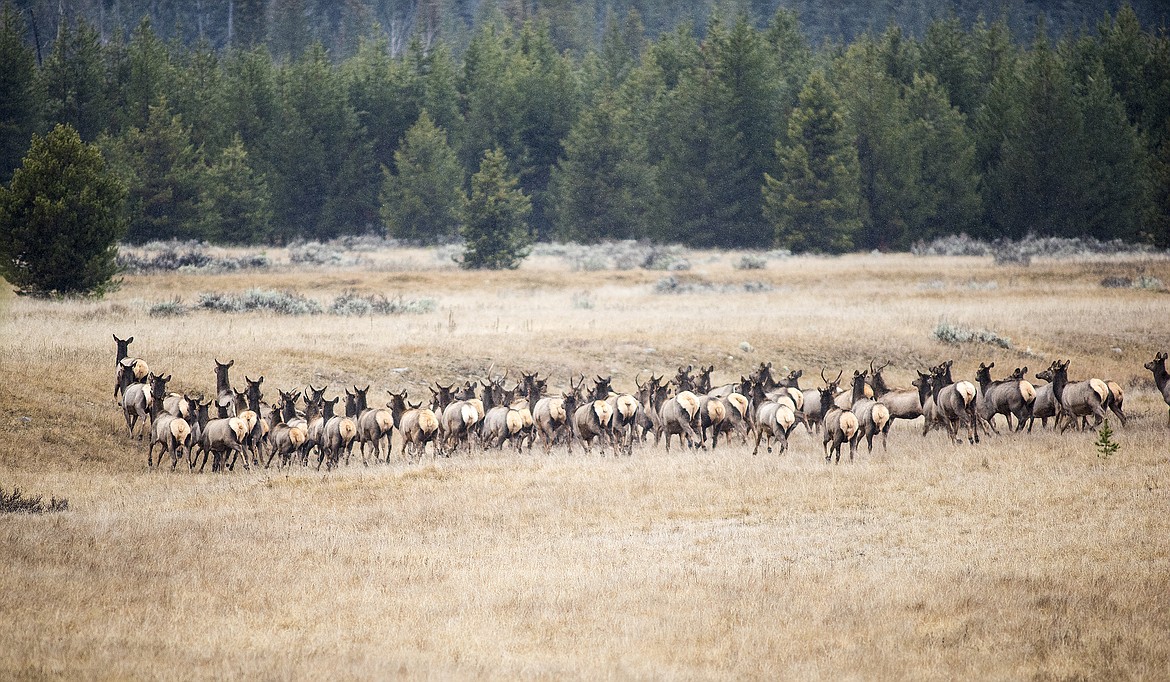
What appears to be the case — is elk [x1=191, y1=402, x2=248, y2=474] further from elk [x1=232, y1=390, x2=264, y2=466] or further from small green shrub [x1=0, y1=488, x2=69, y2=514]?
small green shrub [x1=0, y1=488, x2=69, y2=514]

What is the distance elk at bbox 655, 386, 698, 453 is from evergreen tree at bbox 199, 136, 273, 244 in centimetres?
Result: 4080

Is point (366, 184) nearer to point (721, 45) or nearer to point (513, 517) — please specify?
point (721, 45)

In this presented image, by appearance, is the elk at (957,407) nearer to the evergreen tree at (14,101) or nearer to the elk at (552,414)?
the elk at (552,414)

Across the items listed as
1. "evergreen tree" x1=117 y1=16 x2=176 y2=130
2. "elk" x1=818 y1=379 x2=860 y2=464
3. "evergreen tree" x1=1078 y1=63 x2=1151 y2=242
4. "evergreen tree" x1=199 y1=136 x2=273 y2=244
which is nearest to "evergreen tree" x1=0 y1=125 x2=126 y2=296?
"evergreen tree" x1=199 y1=136 x2=273 y2=244

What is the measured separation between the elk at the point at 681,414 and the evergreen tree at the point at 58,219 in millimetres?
19850

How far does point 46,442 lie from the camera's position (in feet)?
62.2

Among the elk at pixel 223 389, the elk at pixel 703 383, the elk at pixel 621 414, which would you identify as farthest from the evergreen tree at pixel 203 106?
the elk at pixel 621 414

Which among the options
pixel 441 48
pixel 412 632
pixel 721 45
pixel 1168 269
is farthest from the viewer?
pixel 441 48

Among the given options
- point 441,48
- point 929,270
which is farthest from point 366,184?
point 929,270

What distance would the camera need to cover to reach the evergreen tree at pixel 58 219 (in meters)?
32.2

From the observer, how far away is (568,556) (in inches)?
474

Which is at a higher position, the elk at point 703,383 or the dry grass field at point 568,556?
the elk at point 703,383

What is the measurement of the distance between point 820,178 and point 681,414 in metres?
41.1

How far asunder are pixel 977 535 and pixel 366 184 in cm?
6543
